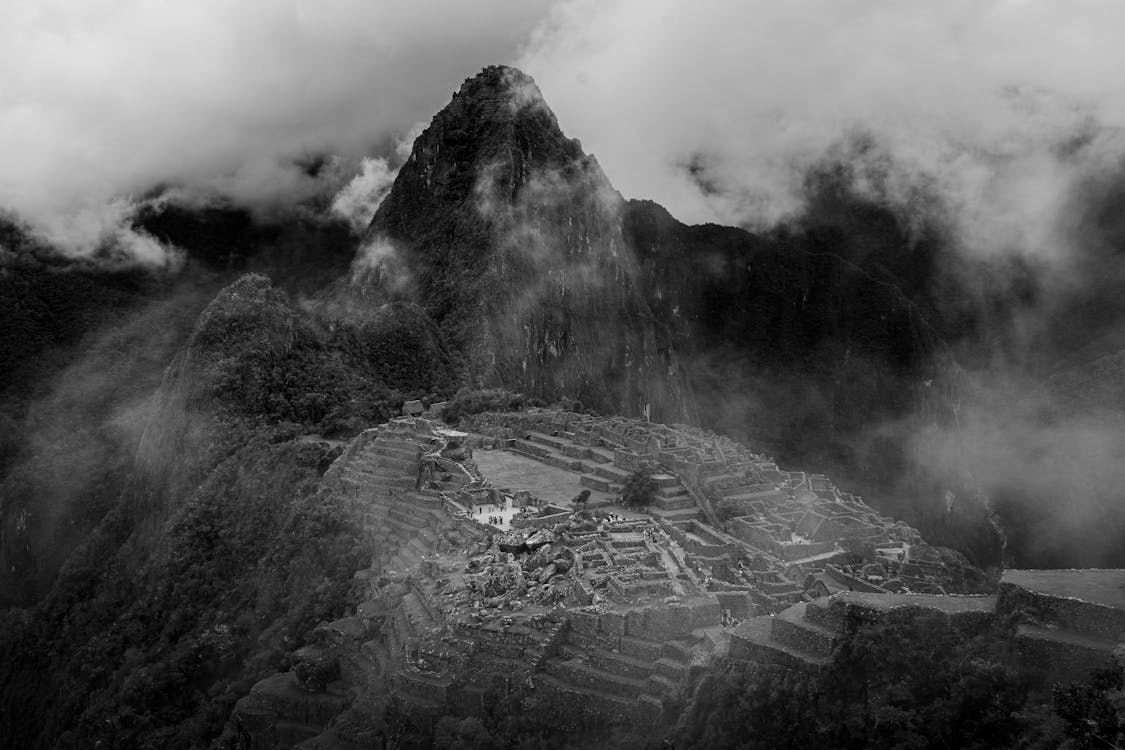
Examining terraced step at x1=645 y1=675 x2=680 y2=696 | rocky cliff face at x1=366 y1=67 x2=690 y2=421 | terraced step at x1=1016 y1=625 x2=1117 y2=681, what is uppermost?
rocky cliff face at x1=366 y1=67 x2=690 y2=421

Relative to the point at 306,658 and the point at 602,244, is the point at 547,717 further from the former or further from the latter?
the point at 602,244

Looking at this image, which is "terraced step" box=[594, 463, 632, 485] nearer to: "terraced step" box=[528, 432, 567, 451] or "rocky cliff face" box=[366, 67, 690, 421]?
"terraced step" box=[528, 432, 567, 451]

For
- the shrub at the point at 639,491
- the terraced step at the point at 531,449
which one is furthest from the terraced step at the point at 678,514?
the terraced step at the point at 531,449

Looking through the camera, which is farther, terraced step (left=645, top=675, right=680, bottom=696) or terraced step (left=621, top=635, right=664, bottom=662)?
terraced step (left=621, top=635, right=664, bottom=662)

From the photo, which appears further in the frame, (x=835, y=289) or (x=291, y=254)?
(x=835, y=289)

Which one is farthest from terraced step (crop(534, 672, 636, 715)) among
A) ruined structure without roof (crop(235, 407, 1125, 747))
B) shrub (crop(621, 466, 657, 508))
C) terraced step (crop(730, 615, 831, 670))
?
shrub (crop(621, 466, 657, 508))

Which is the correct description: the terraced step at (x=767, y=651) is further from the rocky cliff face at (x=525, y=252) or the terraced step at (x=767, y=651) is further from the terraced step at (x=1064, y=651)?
the rocky cliff face at (x=525, y=252)

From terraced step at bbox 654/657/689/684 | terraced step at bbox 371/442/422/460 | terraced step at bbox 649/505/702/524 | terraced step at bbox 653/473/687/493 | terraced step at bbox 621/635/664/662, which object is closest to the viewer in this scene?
terraced step at bbox 654/657/689/684

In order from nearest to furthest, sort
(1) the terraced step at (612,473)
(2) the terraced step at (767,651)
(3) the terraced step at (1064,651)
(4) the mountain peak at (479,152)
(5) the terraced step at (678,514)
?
1. (3) the terraced step at (1064,651)
2. (2) the terraced step at (767,651)
3. (5) the terraced step at (678,514)
4. (1) the terraced step at (612,473)
5. (4) the mountain peak at (479,152)

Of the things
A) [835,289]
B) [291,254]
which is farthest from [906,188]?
[291,254]
